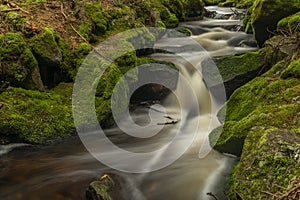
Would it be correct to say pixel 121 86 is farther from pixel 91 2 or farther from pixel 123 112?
pixel 91 2

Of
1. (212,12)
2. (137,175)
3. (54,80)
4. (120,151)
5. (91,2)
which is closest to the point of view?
(137,175)

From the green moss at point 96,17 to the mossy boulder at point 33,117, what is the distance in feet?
10.1

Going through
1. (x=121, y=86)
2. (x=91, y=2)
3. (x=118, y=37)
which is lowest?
(x=121, y=86)

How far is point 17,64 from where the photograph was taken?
640 centimetres

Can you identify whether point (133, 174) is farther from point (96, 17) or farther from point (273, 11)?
point (273, 11)

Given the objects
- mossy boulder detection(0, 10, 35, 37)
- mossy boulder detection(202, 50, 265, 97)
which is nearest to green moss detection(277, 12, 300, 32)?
mossy boulder detection(202, 50, 265, 97)

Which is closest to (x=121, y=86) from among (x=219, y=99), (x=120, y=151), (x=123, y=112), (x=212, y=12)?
(x=123, y=112)

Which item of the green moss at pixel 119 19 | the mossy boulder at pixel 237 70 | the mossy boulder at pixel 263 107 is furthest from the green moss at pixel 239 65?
the green moss at pixel 119 19

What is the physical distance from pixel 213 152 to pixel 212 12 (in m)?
14.4

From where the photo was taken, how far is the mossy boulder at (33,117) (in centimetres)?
576

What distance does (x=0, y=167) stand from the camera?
5.06 meters

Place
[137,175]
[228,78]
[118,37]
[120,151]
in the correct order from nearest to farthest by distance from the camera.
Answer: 1. [137,175]
2. [120,151]
3. [228,78]
4. [118,37]

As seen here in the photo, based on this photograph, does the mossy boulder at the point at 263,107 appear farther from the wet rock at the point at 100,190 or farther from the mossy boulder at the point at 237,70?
the wet rock at the point at 100,190

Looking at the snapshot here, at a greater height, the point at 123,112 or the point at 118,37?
the point at 118,37
